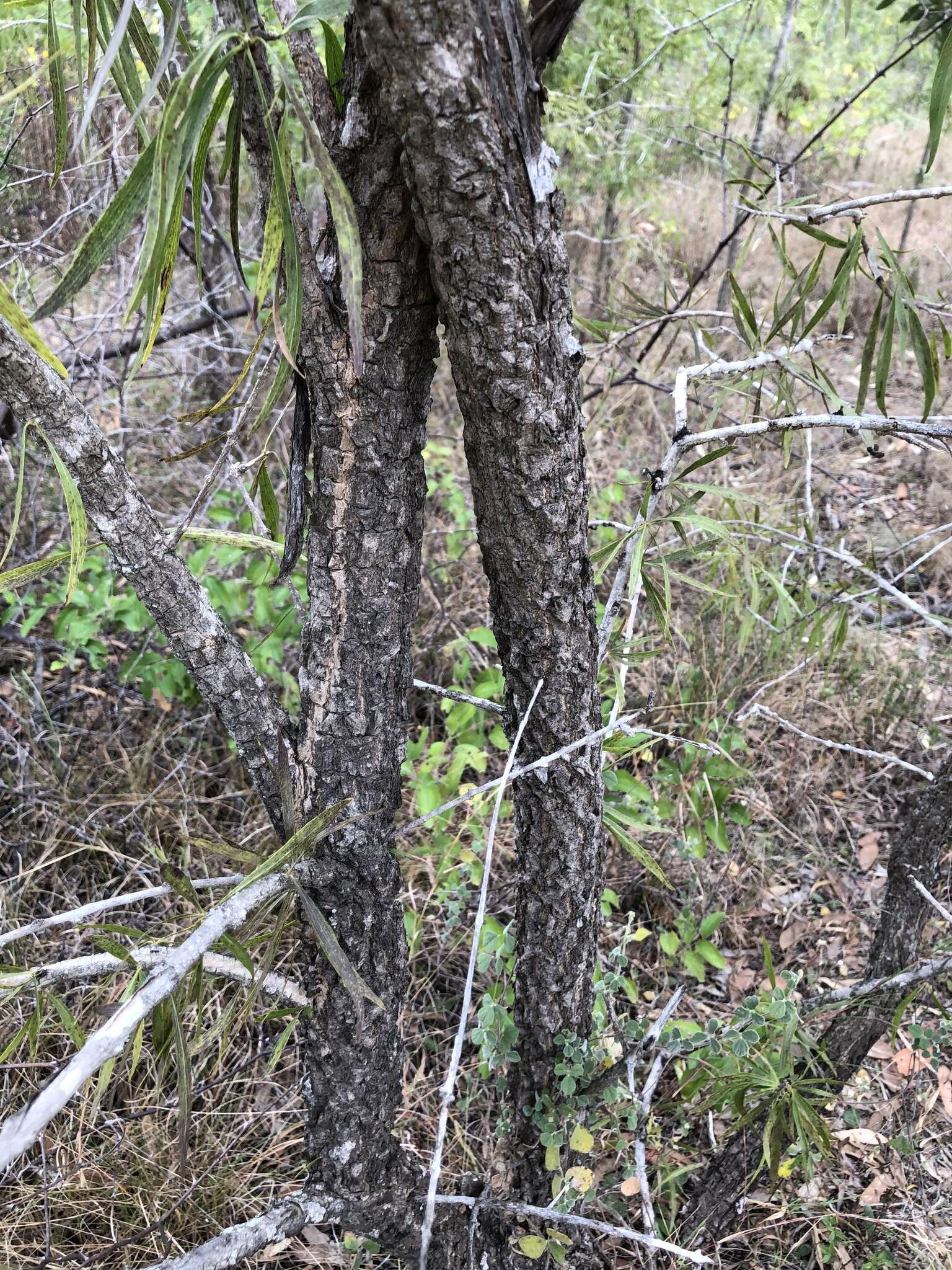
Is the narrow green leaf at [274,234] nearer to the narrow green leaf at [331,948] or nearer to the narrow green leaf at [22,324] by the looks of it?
the narrow green leaf at [22,324]

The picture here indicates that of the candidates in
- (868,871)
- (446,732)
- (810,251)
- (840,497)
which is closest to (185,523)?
(446,732)

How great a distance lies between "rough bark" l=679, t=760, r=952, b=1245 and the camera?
150 centimetres

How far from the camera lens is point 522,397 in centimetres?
82

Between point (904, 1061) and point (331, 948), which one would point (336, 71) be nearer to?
point (331, 948)

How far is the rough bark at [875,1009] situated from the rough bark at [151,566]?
1.14 m

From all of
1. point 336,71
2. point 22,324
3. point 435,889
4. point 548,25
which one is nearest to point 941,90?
point 548,25

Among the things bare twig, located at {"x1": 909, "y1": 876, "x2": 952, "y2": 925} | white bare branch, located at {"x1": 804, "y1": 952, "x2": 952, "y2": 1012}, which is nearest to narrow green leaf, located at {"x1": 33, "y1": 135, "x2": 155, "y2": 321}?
bare twig, located at {"x1": 909, "y1": 876, "x2": 952, "y2": 925}

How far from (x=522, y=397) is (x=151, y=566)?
17.3 inches

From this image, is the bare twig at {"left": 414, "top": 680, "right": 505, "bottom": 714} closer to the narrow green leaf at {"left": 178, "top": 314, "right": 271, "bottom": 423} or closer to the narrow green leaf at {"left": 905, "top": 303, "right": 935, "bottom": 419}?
the narrow green leaf at {"left": 178, "top": 314, "right": 271, "bottom": 423}

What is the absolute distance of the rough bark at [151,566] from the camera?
0.78 m

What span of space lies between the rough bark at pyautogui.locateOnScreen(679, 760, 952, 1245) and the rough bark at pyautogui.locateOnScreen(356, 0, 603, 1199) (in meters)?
0.56

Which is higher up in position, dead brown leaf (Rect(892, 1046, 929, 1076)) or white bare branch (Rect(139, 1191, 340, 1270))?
white bare branch (Rect(139, 1191, 340, 1270))

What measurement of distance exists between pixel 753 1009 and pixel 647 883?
86 centimetres

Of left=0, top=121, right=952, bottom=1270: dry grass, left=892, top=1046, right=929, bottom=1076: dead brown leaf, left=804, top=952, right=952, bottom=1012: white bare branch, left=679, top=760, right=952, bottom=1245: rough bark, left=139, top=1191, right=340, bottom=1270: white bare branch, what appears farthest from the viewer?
left=892, top=1046, right=929, bottom=1076: dead brown leaf
